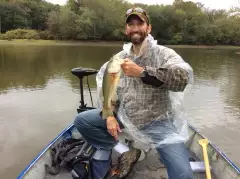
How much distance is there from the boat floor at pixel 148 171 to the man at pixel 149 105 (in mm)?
343

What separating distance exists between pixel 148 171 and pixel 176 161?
4.19ft

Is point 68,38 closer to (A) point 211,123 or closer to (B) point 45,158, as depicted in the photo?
(A) point 211,123

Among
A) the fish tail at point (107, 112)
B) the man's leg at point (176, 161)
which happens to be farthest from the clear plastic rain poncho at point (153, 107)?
the fish tail at point (107, 112)

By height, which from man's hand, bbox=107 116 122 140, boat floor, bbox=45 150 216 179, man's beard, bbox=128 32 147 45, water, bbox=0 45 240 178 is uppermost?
man's beard, bbox=128 32 147 45

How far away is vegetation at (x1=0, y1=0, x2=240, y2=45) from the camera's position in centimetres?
5453

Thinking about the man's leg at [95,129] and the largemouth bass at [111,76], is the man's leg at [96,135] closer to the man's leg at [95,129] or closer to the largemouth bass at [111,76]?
→ the man's leg at [95,129]

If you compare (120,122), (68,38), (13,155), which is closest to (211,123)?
(120,122)

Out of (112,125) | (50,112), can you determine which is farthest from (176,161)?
(50,112)

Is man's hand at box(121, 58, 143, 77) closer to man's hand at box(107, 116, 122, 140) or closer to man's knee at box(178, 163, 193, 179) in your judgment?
man's hand at box(107, 116, 122, 140)

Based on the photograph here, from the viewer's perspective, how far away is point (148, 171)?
14.9 feet

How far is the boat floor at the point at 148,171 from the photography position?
434 cm

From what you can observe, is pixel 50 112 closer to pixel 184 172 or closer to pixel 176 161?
pixel 176 161

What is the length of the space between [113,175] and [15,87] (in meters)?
10.1

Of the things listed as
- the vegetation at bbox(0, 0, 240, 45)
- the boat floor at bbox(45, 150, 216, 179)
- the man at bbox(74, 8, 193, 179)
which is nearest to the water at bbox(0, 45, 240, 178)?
the boat floor at bbox(45, 150, 216, 179)
